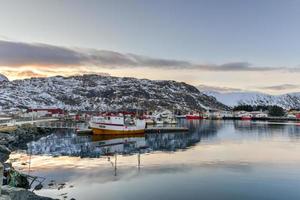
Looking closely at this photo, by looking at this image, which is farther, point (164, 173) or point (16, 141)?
point (16, 141)

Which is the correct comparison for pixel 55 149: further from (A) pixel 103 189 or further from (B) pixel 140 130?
(B) pixel 140 130

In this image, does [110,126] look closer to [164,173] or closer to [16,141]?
[16,141]

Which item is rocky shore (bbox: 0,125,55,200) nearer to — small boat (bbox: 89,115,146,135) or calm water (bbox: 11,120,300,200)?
calm water (bbox: 11,120,300,200)

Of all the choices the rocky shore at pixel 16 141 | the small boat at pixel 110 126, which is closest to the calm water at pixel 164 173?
the rocky shore at pixel 16 141

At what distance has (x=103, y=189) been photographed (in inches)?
1070

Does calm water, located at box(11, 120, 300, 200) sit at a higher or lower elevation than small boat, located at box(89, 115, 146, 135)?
lower

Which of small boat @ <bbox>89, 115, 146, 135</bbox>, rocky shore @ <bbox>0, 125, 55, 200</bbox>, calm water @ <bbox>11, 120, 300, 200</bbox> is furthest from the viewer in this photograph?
small boat @ <bbox>89, 115, 146, 135</bbox>

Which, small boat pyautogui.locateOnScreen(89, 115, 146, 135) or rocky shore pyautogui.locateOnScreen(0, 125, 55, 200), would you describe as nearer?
rocky shore pyautogui.locateOnScreen(0, 125, 55, 200)

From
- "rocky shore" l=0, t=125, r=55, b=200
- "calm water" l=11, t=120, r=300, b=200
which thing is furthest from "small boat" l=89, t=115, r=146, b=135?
"calm water" l=11, t=120, r=300, b=200

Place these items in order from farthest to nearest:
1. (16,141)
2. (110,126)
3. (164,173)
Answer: (110,126), (16,141), (164,173)

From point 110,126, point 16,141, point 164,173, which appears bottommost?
point 164,173

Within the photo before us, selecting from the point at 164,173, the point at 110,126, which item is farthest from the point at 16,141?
the point at 164,173

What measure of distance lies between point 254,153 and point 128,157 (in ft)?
53.5

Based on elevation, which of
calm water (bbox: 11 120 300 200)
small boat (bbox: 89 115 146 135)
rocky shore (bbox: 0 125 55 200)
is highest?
small boat (bbox: 89 115 146 135)
